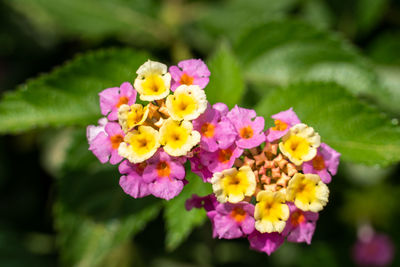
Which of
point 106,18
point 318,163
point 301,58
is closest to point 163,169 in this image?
point 318,163

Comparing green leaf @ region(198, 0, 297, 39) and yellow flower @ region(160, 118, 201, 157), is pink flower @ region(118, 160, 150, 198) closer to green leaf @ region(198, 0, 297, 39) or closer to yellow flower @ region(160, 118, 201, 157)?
yellow flower @ region(160, 118, 201, 157)

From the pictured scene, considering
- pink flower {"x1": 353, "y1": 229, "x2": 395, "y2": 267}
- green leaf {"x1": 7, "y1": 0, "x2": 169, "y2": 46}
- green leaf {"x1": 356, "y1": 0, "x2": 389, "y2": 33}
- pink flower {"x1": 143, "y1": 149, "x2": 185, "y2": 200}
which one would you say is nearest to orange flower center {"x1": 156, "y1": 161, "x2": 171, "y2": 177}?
pink flower {"x1": 143, "y1": 149, "x2": 185, "y2": 200}

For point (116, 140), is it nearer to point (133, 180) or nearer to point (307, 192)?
point (133, 180)

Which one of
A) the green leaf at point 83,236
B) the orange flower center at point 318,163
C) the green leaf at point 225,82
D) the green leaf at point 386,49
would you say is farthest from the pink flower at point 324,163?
the green leaf at point 386,49

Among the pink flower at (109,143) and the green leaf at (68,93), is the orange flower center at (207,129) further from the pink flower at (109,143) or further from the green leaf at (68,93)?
the green leaf at (68,93)

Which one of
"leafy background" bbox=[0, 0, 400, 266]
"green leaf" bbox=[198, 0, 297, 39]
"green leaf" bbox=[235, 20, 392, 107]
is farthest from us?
"green leaf" bbox=[198, 0, 297, 39]

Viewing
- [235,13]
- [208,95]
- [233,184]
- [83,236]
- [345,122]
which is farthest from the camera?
[235,13]
